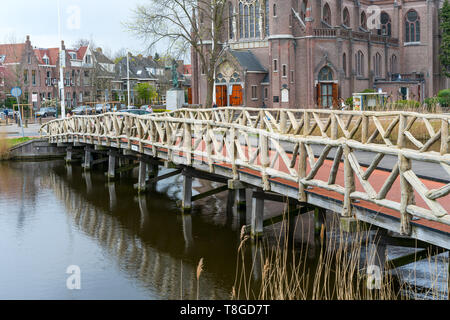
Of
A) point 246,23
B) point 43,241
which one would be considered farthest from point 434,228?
point 246,23

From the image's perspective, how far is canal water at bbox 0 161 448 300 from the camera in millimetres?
10977

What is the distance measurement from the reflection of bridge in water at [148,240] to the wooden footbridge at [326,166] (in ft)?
4.75

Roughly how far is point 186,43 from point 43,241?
942 inches

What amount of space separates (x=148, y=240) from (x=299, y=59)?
35.2m

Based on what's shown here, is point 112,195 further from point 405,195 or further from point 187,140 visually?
point 405,195

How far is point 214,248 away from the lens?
13.5m

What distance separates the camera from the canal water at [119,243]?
10977 millimetres

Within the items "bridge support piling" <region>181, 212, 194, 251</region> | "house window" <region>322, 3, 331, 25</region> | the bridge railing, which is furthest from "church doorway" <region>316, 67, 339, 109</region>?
"bridge support piling" <region>181, 212, 194, 251</region>

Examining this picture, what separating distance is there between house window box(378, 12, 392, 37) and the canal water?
4561 centimetres

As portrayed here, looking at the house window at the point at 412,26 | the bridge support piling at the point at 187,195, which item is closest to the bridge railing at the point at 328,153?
the bridge support piling at the point at 187,195

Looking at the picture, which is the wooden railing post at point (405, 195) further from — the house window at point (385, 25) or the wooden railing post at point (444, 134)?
the house window at point (385, 25)
